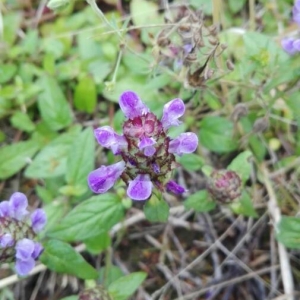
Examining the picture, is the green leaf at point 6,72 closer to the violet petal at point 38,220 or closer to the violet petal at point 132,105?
the violet petal at point 38,220

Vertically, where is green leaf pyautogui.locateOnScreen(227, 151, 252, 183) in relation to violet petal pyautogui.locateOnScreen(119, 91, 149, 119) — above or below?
below

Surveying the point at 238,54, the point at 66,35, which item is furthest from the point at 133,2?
the point at 238,54

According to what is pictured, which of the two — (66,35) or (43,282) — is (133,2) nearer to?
(66,35)

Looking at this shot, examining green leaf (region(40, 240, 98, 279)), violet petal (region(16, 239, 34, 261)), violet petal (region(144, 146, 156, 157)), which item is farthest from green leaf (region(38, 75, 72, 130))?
violet petal (region(144, 146, 156, 157))

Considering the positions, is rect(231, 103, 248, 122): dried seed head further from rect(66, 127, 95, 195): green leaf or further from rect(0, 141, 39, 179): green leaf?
rect(0, 141, 39, 179): green leaf

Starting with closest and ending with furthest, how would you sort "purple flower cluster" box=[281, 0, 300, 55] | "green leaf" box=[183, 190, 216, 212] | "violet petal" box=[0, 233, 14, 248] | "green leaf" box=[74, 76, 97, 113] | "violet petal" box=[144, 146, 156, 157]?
"violet petal" box=[144, 146, 156, 157]
"violet petal" box=[0, 233, 14, 248]
"purple flower cluster" box=[281, 0, 300, 55]
"green leaf" box=[183, 190, 216, 212]
"green leaf" box=[74, 76, 97, 113]

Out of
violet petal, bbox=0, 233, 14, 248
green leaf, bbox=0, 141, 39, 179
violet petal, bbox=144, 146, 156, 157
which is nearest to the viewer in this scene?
violet petal, bbox=144, 146, 156, 157

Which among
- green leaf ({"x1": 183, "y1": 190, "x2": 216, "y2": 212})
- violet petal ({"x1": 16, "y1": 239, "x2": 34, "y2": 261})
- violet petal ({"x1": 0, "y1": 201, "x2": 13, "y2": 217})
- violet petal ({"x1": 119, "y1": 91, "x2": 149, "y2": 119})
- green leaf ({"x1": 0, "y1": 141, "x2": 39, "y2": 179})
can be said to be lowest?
green leaf ({"x1": 183, "y1": 190, "x2": 216, "y2": 212})
